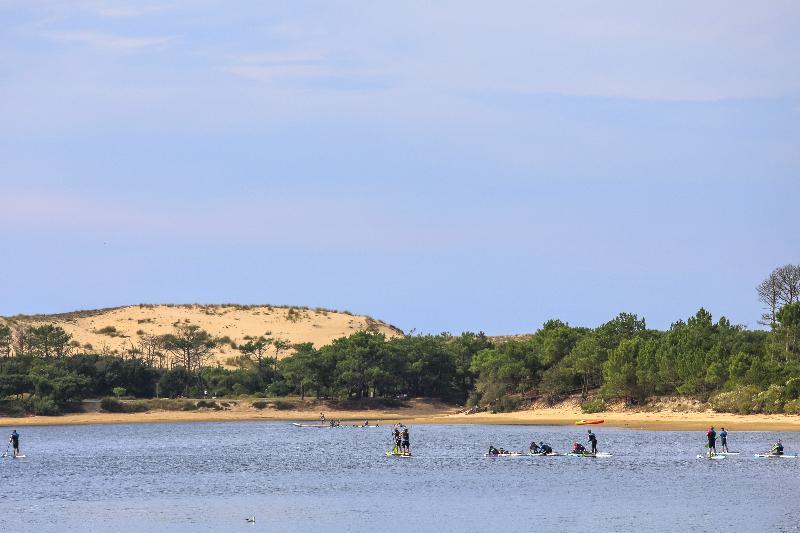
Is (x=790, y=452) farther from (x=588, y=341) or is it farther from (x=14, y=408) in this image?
(x=14, y=408)

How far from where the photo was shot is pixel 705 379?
106125 mm

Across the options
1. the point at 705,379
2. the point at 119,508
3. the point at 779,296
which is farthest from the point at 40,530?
the point at 779,296

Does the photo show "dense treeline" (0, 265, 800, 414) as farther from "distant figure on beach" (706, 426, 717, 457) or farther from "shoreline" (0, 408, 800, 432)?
"distant figure on beach" (706, 426, 717, 457)

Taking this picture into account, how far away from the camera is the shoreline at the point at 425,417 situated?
10308 cm

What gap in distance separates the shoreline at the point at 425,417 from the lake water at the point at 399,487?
8.45m

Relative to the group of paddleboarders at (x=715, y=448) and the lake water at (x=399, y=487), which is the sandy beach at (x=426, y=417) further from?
the group of paddleboarders at (x=715, y=448)

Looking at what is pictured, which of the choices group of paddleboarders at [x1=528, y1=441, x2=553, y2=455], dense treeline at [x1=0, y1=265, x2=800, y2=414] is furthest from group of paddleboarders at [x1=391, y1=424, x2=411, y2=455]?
dense treeline at [x1=0, y1=265, x2=800, y2=414]

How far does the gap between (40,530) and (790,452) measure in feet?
146

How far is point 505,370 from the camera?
413ft

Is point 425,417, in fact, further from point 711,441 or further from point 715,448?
point 711,441

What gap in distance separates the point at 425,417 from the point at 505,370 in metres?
10.2

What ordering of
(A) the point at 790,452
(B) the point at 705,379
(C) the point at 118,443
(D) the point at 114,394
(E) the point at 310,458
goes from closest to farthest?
(A) the point at 790,452, (E) the point at 310,458, (C) the point at 118,443, (B) the point at 705,379, (D) the point at 114,394

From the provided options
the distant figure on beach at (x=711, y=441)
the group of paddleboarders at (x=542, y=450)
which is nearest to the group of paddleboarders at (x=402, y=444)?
the group of paddleboarders at (x=542, y=450)

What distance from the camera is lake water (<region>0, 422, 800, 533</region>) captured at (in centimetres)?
4600
